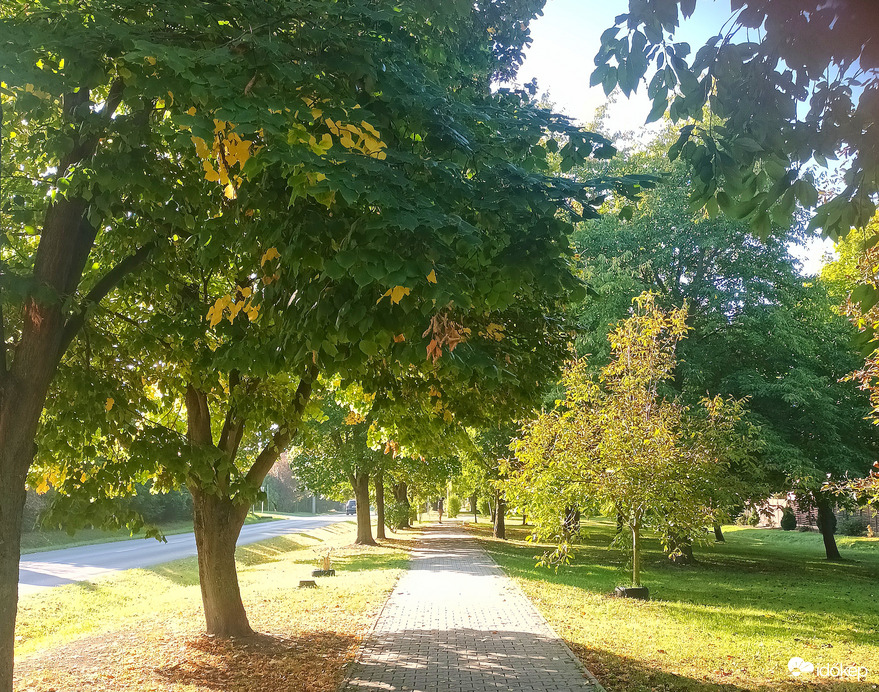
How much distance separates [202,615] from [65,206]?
8.62 metres

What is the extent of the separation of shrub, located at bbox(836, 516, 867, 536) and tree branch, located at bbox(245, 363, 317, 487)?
40.5m

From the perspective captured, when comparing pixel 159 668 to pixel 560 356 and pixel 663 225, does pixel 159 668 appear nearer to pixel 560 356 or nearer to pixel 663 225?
pixel 560 356

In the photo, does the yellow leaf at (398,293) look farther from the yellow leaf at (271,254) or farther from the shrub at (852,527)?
the shrub at (852,527)

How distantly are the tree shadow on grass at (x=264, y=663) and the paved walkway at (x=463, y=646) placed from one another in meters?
0.39

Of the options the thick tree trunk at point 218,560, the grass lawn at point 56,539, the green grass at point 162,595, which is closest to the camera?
the thick tree trunk at point 218,560

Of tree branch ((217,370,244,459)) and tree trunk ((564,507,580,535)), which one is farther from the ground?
tree branch ((217,370,244,459))

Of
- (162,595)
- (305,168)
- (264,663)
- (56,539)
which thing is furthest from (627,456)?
(56,539)

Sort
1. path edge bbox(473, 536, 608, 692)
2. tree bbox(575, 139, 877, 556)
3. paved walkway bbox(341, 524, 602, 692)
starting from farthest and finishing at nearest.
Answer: tree bbox(575, 139, 877, 556) < paved walkway bbox(341, 524, 602, 692) < path edge bbox(473, 536, 608, 692)

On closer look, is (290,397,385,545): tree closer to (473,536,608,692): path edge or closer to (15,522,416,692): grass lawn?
(15,522,416,692): grass lawn

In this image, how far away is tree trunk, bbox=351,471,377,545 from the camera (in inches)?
1049

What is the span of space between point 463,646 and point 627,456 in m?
5.54

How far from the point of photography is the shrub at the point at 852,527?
3859cm

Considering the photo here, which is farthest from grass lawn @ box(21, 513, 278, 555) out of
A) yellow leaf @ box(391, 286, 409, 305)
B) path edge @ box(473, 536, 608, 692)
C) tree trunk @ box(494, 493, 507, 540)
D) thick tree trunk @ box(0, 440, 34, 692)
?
yellow leaf @ box(391, 286, 409, 305)

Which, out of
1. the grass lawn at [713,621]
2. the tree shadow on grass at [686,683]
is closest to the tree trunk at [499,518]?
the grass lawn at [713,621]
